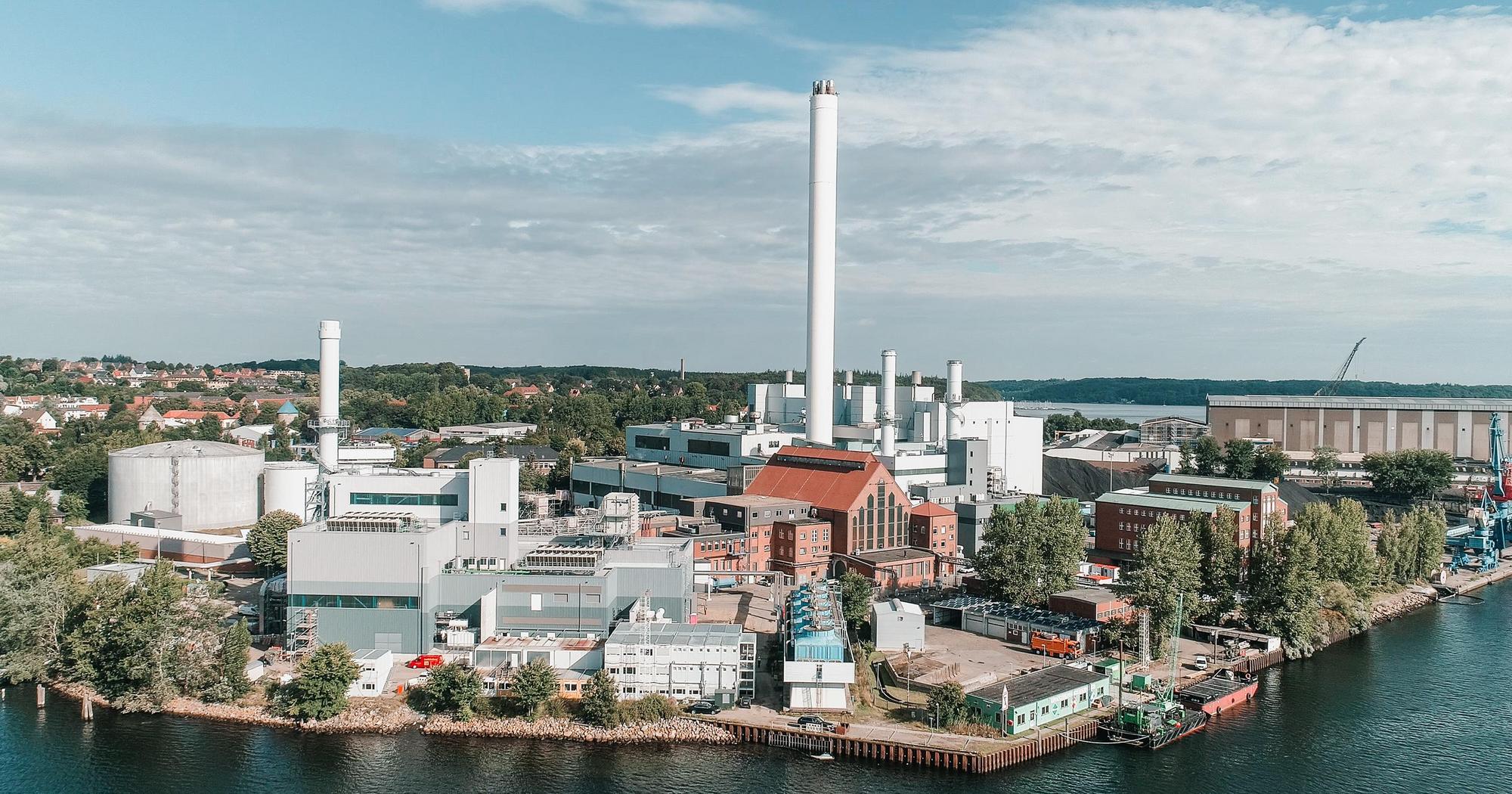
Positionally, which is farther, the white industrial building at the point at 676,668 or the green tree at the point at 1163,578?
the green tree at the point at 1163,578

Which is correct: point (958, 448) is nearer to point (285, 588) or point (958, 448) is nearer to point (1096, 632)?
point (1096, 632)

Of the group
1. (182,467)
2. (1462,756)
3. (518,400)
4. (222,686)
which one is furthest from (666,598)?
(518,400)

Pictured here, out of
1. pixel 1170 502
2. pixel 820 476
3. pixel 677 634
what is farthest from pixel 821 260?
pixel 677 634

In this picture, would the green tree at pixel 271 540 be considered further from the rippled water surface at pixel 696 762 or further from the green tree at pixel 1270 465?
the green tree at pixel 1270 465

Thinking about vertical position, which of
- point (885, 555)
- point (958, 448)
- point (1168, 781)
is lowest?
point (1168, 781)

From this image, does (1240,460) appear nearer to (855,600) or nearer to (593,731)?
(855,600)

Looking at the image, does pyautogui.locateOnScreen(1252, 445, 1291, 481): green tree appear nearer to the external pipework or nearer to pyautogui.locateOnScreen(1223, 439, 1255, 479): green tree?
pyautogui.locateOnScreen(1223, 439, 1255, 479): green tree

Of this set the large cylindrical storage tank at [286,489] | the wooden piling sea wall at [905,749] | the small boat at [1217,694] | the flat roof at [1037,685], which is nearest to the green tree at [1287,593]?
the small boat at [1217,694]
